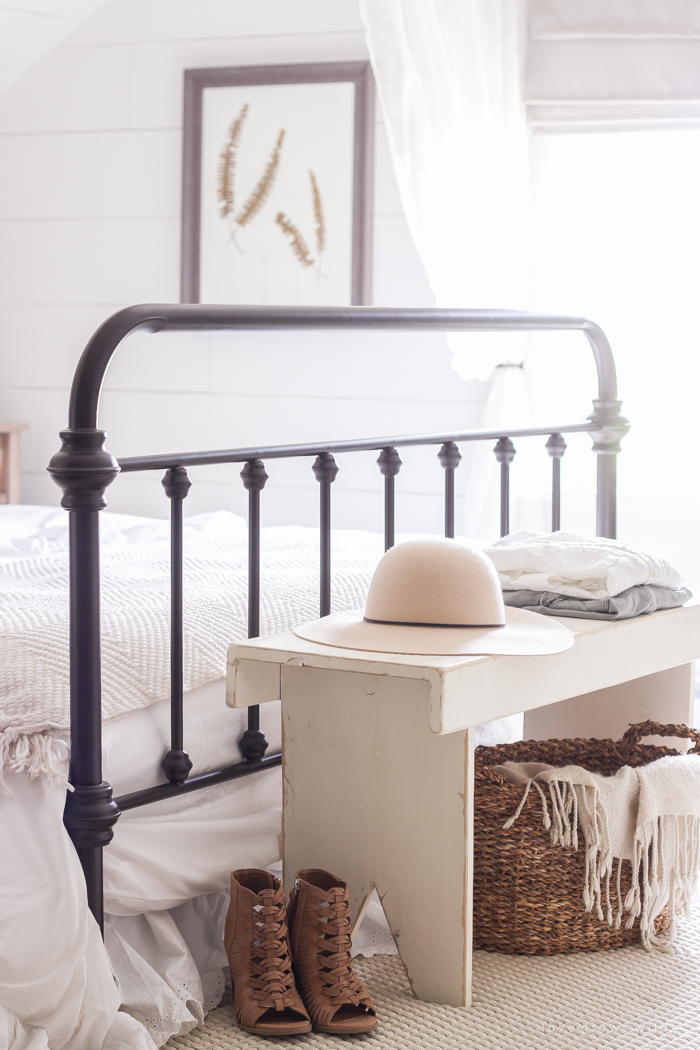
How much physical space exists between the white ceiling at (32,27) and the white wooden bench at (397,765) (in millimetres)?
2657

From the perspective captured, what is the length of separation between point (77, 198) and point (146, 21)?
553mm

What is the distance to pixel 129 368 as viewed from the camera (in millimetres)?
3539

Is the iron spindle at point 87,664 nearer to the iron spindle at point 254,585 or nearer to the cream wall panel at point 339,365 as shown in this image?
the iron spindle at point 254,585

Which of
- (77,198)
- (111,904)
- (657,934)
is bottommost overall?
(657,934)

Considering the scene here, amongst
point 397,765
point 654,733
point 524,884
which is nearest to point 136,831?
point 397,765

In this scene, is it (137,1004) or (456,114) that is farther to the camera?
(456,114)

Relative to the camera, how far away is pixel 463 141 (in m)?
2.91

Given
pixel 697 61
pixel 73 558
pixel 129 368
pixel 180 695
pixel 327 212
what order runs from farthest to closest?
pixel 129 368, pixel 327 212, pixel 697 61, pixel 180 695, pixel 73 558

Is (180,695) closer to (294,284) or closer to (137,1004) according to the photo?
(137,1004)

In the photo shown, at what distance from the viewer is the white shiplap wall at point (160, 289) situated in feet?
10.7

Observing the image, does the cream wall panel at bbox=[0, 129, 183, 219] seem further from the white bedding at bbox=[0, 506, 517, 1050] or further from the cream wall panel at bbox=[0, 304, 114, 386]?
the white bedding at bbox=[0, 506, 517, 1050]

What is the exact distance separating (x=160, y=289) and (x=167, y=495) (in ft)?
7.41

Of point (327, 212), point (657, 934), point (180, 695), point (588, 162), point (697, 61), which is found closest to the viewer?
point (180, 695)

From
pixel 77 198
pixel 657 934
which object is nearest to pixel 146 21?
pixel 77 198
